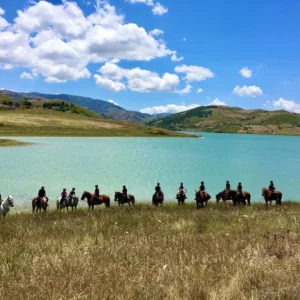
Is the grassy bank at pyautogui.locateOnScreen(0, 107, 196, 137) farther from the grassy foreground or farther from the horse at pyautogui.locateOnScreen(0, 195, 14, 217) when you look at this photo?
the grassy foreground

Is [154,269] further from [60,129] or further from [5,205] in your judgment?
[60,129]

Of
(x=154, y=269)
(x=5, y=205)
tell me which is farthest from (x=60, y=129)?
(x=154, y=269)

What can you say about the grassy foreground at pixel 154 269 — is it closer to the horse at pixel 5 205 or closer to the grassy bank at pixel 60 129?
the horse at pixel 5 205

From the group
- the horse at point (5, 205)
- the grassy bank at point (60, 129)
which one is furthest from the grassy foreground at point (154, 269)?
the grassy bank at point (60, 129)

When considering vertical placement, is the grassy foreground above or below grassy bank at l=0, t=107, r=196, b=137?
below

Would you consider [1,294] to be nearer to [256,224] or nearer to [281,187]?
[256,224]

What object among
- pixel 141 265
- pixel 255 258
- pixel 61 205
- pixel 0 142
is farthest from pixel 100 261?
pixel 0 142

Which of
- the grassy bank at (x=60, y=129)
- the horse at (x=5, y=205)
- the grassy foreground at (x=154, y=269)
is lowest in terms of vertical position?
the horse at (x=5, y=205)

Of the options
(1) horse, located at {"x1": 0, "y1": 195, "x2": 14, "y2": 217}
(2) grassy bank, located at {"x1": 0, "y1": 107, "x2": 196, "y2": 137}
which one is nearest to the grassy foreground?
(1) horse, located at {"x1": 0, "y1": 195, "x2": 14, "y2": 217}

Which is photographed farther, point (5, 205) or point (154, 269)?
point (5, 205)

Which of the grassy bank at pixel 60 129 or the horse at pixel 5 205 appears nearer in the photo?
the horse at pixel 5 205

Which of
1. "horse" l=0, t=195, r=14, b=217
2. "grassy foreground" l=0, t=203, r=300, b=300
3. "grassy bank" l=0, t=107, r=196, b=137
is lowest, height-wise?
"horse" l=0, t=195, r=14, b=217

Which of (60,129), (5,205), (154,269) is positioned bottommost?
(5,205)

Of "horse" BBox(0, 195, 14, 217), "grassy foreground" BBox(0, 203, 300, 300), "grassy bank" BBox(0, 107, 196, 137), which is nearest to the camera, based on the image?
"grassy foreground" BBox(0, 203, 300, 300)
